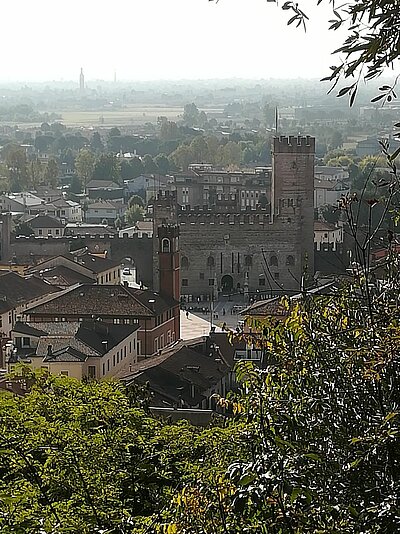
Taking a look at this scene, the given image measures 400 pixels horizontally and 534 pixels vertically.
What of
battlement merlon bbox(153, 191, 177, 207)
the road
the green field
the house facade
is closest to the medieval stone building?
battlement merlon bbox(153, 191, 177, 207)

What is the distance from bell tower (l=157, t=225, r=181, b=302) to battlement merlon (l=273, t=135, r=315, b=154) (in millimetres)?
9060

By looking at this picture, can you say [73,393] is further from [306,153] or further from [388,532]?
[306,153]

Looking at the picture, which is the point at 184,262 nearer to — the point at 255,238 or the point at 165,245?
the point at 255,238

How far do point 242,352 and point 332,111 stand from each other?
14849 centimetres

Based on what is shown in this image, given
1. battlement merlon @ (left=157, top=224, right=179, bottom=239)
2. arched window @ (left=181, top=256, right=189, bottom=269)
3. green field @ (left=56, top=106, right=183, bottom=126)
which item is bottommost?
green field @ (left=56, top=106, right=183, bottom=126)

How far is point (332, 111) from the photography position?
166 meters

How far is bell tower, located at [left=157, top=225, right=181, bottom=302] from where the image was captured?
27.9m

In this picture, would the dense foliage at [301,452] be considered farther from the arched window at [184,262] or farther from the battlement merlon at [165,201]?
the arched window at [184,262]

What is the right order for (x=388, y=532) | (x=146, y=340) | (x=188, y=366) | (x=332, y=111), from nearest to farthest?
(x=388, y=532), (x=188, y=366), (x=146, y=340), (x=332, y=111)

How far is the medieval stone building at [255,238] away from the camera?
122 ft

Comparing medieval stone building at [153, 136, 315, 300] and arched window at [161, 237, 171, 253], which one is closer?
arched window at [161, 237, 171, 253]

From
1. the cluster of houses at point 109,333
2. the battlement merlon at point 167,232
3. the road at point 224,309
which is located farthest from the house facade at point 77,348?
the road at point 224,309

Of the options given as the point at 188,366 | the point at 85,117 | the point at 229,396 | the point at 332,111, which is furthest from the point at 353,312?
the point at 85,117

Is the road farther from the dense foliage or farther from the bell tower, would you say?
the dense foliage
